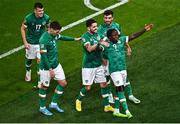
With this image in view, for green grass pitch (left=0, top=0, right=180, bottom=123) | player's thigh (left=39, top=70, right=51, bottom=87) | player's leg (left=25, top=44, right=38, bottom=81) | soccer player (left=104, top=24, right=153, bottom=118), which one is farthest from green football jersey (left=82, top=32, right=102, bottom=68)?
player's leg (left=25, top=44, right=38, bottom=81)

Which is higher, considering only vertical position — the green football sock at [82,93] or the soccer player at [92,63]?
the soccer player at [92,63]

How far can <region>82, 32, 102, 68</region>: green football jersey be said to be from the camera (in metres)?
14.0

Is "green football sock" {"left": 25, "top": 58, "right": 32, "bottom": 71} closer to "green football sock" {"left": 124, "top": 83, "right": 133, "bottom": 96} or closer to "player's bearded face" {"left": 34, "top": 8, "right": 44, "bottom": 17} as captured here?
"player's bearded face" {"left": 34, "top": 8, "right": 44, "bottom": 17}

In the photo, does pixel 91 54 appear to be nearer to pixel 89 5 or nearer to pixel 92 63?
pixel 92 63

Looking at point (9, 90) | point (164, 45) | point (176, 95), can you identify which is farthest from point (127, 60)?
point (9, 90)

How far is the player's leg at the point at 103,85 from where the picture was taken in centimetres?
1429

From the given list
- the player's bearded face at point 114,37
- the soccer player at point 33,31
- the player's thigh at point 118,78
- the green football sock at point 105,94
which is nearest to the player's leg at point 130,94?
the green football sock at point 105,94

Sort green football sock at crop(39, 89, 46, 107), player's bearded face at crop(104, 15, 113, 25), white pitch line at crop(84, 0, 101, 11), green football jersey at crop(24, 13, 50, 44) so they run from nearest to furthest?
green football sock at crop(39, 89, 46, 107), player's bearded face at crop(104, 15, 113, 25), green football jersey at crop(24, 13, 50, 44), white pitch line at crop(84, 0, 101, 11)

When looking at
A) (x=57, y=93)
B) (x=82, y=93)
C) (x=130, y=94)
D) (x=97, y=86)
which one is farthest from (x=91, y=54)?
(x=97, y=86)

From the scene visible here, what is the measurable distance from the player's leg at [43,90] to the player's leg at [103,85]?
1.26m

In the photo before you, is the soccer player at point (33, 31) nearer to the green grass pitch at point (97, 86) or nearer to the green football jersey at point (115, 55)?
the green grass pitch at point (97, 86)

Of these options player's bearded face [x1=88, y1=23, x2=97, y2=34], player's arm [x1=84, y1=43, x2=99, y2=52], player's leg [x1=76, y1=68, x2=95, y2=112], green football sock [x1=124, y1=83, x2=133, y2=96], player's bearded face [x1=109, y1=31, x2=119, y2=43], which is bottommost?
green football sock [x1=124, y1=83, x2=133, y2=96]

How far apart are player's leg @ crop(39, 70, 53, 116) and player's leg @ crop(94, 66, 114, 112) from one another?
4.12ft

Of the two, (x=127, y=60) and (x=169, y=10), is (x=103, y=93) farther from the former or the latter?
(x=169, y=10)
